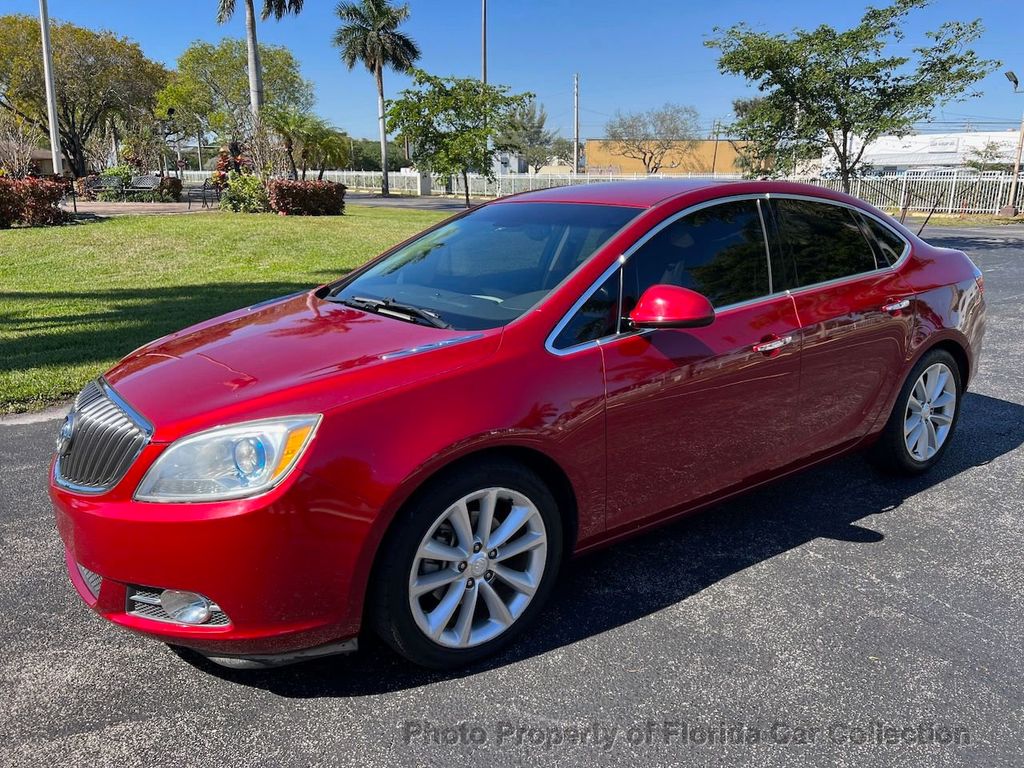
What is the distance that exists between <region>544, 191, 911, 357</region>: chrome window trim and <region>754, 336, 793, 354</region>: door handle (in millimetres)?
179

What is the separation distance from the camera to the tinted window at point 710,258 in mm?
3209

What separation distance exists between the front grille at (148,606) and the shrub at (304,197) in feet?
70.4

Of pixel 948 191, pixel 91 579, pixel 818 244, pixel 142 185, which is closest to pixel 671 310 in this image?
pixel 818 244

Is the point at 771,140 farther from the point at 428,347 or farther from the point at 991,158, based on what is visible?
the point at 991,158

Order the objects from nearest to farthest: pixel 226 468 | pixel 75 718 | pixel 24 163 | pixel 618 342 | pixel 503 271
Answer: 1. pixel 226 468
2. pixel 75 718
3. pixel 618 342
4. pixel 503 271
5. pixel 24 163

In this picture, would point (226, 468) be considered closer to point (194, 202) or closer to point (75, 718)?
point (75, 718)

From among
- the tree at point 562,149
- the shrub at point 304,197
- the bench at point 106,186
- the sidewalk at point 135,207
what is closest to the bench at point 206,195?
the sidewalk at point 135,207

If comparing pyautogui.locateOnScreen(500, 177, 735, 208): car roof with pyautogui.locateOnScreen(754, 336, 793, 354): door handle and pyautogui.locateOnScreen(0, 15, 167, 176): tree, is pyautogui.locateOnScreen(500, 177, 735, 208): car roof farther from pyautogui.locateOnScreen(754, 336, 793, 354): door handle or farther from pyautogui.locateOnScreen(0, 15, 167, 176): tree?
pyautogui.locateOnScreen(0, 15, 167, 176): tree

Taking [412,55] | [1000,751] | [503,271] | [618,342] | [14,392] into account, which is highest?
[412,55]

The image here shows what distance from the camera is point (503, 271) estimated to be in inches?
135

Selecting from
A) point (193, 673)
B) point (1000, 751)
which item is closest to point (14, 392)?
point (193, 673)

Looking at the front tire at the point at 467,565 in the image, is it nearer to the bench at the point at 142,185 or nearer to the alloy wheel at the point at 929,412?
the alloy wheel at the point at 929,412

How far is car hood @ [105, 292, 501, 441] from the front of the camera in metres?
2.43

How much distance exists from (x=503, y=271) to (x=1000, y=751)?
241 cm
